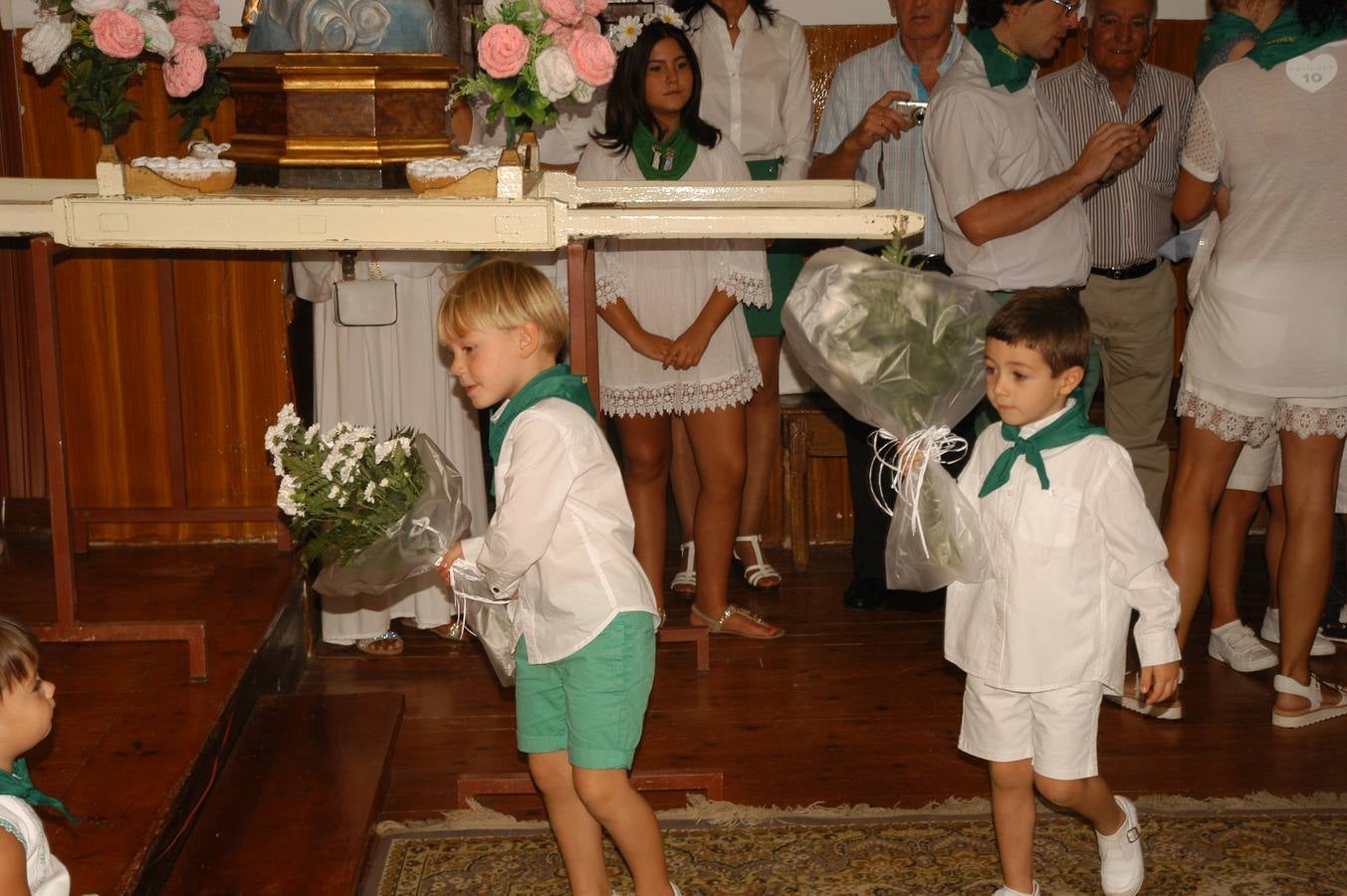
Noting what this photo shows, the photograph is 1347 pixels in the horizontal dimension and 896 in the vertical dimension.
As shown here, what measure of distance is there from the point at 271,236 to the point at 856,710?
1939 millimetres

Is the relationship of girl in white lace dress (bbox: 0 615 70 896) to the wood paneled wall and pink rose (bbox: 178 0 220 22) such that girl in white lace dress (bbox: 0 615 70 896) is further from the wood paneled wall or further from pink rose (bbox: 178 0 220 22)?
the wood paneled wall

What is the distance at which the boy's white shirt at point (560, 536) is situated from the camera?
2.53 m

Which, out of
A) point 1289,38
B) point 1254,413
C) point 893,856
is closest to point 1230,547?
point 1254,413

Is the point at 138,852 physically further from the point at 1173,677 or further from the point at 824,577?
the point at 824,577

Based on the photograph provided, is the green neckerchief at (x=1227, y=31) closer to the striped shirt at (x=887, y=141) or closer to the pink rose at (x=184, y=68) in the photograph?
the striped shirt at (x=887, y=141)

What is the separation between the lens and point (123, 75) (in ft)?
13.0

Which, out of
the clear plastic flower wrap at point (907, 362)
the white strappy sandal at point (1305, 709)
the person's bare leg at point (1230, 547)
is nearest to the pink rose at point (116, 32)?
the clear plastic flower wrap at point (907, 362)

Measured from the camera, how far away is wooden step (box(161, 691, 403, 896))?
2916 mm

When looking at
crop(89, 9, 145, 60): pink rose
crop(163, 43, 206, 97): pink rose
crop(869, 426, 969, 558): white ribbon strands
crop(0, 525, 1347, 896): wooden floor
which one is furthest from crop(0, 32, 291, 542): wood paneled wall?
crop(869, 426, 969, 558): white ribbon strands

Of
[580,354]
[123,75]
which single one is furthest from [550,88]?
[123,75]

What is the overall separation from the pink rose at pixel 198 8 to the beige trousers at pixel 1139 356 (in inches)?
103

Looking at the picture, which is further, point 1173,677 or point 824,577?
point 824,577

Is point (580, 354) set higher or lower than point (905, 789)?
higher

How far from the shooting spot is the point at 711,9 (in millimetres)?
4680
